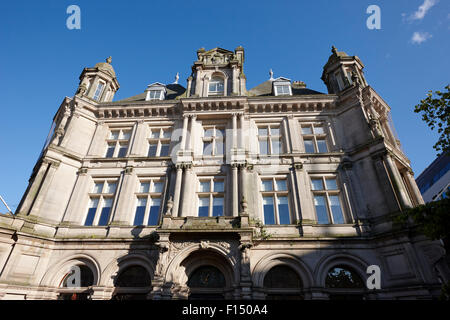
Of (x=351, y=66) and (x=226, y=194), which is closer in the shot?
(x=226, y=194)

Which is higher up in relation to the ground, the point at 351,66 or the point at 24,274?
the point at 351,66

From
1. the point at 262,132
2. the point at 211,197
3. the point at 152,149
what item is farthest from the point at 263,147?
the point at 152,149

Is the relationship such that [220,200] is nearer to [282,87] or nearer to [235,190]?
[235,190]

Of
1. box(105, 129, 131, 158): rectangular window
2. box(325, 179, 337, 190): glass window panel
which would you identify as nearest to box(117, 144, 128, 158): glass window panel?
box(105, 129, 131, 158): rectangular window

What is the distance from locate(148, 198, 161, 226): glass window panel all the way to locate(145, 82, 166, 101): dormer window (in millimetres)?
10112

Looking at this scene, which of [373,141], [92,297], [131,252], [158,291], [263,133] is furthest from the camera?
[263,133]

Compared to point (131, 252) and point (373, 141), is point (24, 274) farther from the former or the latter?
point (373, 141)

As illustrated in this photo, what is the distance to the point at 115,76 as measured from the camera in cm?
2283

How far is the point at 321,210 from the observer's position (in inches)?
607

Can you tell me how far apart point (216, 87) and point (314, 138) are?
898 centimetres
